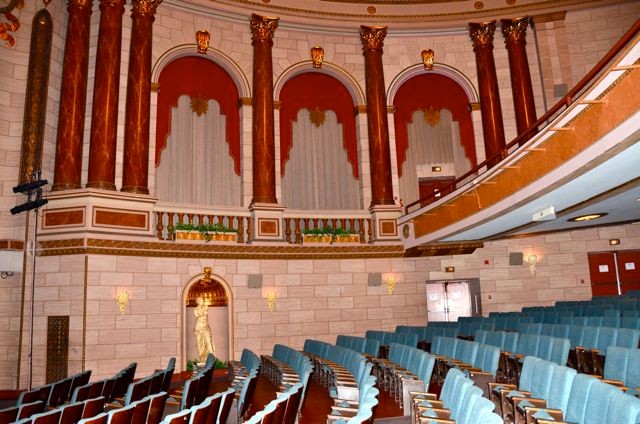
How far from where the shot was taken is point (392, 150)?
1474 cm

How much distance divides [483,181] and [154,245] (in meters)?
6.64

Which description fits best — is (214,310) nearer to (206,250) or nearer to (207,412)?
(206,250)

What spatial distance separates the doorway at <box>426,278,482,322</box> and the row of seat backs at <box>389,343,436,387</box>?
20.6ft

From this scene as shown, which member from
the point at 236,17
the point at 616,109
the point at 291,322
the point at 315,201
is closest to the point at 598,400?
the point at 616,109

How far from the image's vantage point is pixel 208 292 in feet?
40.2

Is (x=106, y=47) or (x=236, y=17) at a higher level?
(x=236, y=17)

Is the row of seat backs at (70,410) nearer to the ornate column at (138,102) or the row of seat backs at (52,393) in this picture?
the row of seat backs at (52,393)

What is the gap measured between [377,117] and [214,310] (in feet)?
20.7

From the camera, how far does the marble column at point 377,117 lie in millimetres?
13938

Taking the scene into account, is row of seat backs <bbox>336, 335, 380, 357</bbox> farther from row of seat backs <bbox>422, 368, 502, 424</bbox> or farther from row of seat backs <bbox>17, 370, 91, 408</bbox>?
row of seat backs <bbox>17, 370, 91, 408</bbox>

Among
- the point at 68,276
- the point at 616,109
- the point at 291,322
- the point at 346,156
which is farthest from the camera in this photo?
the point at 346,156

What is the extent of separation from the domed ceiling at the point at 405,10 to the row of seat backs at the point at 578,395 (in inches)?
456

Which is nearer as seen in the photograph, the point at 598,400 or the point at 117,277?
the point at 598,400

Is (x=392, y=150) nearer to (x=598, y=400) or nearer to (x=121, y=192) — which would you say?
(x=121, y=192)
